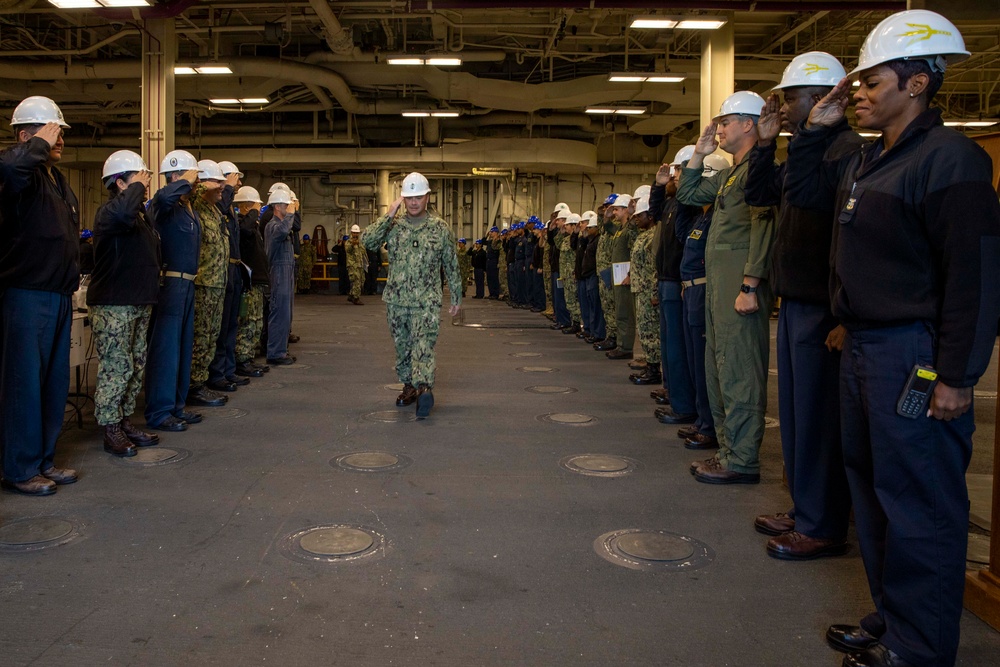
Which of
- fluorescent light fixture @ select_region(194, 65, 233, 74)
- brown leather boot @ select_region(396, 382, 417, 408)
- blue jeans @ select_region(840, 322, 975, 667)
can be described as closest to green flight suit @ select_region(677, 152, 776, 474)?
blue jeans @ select_region(840, 322, 975, 667)

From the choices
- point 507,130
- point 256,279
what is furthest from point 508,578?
point 507,130

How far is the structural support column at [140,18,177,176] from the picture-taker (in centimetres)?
937

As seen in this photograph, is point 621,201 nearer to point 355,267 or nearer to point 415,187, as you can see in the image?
point 415,187

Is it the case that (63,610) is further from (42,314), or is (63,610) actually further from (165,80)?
(165,80)

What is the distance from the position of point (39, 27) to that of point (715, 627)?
1664cm

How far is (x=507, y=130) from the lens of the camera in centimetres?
2225

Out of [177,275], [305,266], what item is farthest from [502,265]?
[177,275]

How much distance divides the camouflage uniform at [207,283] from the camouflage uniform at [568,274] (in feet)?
22.3

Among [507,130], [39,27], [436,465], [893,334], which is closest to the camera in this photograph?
[893,334]

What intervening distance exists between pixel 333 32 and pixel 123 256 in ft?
32.7

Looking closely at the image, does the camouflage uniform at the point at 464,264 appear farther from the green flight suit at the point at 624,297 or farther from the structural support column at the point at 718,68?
the green flight suit at the point at 624,297

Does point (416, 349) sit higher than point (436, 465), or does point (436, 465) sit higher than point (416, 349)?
point (416, 349)

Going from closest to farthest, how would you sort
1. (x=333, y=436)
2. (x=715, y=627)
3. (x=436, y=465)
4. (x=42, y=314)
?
(x=715, y=627), (x=42, y=314), (x=436, y=465), (x=333, y=436)

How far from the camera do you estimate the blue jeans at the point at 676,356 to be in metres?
5.56
